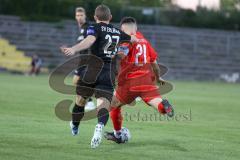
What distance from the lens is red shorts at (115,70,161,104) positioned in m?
10.6

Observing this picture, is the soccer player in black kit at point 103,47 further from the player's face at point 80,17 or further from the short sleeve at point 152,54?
the player's face at point 80,17

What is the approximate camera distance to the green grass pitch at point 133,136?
9.41 metres

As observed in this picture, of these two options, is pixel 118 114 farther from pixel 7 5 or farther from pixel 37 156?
pixel 7 5

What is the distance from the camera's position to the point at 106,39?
407 inches

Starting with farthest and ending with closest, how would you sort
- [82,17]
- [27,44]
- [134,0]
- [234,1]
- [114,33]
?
[234,1] < [134,0] < [27,44] < [82,17] < [114,33]

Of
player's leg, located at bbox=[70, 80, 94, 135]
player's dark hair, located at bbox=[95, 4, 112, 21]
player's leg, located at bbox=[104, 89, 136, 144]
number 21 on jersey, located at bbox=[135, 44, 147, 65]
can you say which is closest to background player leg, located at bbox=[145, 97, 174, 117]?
player's leg, located at bbox=[104, 89, 136, 144]

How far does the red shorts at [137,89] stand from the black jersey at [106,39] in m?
0.57

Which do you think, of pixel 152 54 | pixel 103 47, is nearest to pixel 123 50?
pixel 103 47

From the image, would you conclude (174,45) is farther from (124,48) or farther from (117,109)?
(124,48)

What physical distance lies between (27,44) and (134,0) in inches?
795

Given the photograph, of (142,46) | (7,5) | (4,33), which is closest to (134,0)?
(7,5)

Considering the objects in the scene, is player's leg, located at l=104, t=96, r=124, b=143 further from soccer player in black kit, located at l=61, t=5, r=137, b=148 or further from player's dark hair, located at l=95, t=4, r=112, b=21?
player's dark hair, located at l=95, t=4, r=112, b=21

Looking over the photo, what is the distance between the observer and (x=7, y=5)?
46125 millimetres

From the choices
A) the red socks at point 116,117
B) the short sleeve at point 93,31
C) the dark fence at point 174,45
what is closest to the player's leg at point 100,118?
the red socks at point 116,117
